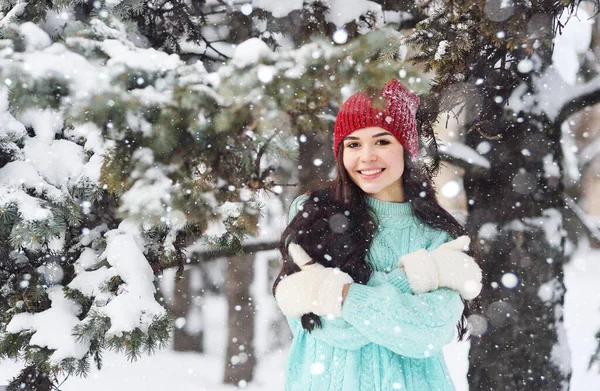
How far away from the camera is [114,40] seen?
247 centimetres

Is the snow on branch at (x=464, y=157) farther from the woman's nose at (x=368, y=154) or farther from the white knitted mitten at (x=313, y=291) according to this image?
the white knitted mitten at (x=313, y=291)

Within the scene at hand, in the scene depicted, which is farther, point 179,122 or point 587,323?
point 587,323

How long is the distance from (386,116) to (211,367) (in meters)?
4.73

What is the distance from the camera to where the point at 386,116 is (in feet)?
7.23

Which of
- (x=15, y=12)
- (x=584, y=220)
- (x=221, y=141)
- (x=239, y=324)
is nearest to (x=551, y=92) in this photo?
(x=584, y=220)

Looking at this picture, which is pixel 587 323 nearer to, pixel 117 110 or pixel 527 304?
pixel 527 304

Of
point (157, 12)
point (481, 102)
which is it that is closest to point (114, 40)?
point (157, 12)

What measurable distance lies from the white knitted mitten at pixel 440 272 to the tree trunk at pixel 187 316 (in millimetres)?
3948

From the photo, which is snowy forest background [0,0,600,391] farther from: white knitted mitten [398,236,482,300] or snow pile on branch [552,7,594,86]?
white knitted mitten [398,236,482,300]

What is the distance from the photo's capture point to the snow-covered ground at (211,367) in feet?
16.5

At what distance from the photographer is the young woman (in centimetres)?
187

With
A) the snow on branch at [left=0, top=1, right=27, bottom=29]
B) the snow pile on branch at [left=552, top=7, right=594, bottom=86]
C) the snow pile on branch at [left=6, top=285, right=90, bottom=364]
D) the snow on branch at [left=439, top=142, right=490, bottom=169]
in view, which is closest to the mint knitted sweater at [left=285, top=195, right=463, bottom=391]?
the snow pile on branch at [left=6, top=285, right=90, bottom=364]

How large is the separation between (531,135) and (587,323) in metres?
4.55

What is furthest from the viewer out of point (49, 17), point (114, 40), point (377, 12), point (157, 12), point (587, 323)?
point (587, 323)
